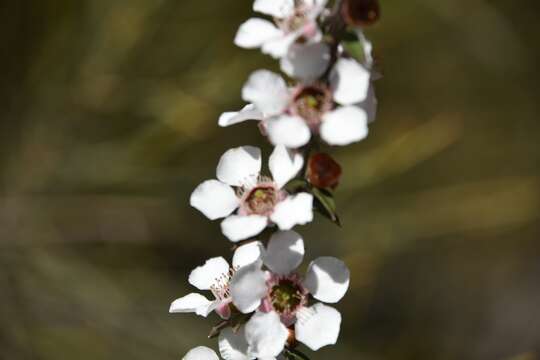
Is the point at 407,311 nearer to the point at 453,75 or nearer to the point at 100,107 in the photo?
the point at 453,75

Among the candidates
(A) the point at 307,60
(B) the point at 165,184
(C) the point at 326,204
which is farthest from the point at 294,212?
(B) the point at 165,184

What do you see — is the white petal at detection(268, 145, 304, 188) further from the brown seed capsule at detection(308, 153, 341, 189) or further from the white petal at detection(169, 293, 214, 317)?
the white petal at detection(169, 293, 214, 317)

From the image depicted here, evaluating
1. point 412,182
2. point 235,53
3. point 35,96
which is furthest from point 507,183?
point 35,96

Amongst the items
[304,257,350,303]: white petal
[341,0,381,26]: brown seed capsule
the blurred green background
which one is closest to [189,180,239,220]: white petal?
[304,257,350,303]: white petal

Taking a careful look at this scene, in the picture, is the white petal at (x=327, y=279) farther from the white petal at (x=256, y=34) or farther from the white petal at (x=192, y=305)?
the white petal at (x=256, y=34)

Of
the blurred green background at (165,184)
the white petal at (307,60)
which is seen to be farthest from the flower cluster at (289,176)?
the blurred green background at (165,184)

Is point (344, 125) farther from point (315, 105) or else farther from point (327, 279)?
point (327, 279)
